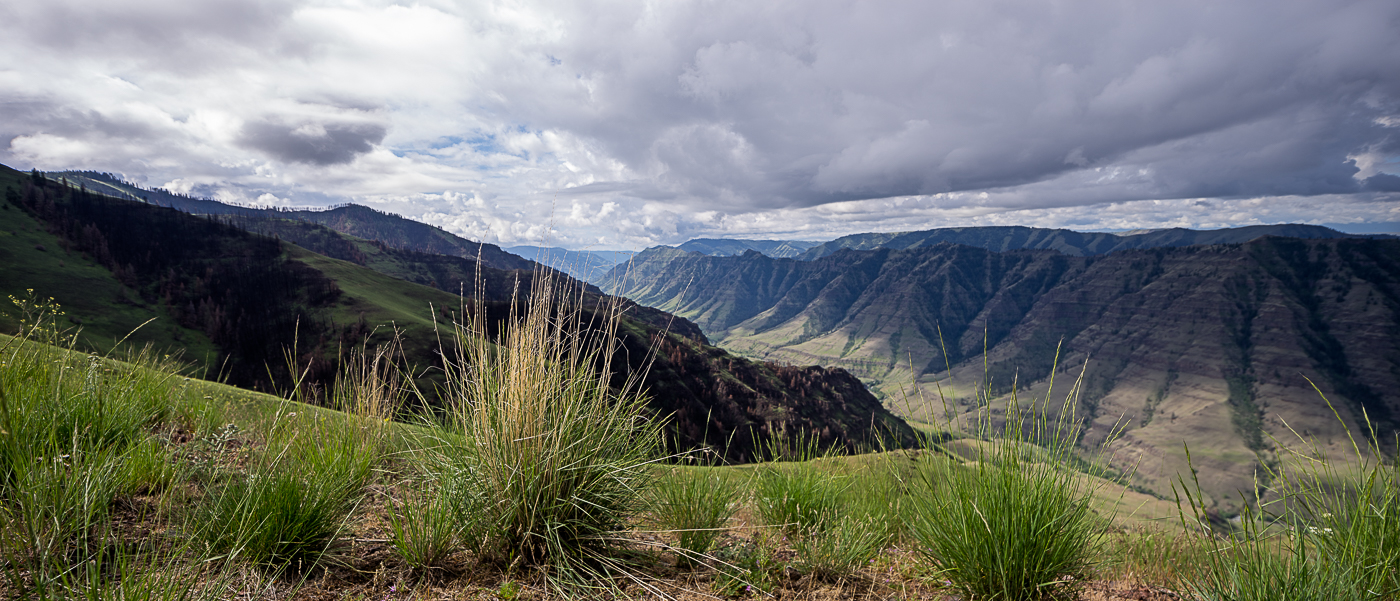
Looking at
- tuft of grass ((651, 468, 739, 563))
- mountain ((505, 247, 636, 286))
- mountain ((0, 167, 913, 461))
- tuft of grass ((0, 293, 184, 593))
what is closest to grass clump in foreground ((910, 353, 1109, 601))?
tuft of grass ((651, 468, 739, 563))

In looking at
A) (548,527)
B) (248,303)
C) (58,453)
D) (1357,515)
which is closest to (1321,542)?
(1357,515)

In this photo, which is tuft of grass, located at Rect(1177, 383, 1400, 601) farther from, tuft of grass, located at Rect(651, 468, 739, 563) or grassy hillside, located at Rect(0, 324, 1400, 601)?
tuft of grass, located at Rect(651, 468, 739, 563)

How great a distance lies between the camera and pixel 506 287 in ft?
623

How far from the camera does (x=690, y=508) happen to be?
177 inches

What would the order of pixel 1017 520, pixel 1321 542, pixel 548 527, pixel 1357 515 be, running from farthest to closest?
pixel 548 527
pixel 1017 520
pixel 1357 515
pixel 1321 542

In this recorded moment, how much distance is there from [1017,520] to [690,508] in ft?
7.62

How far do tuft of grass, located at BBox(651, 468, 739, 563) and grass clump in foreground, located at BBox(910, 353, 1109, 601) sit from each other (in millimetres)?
1583

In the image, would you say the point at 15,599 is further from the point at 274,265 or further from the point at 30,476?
the point at 274,265

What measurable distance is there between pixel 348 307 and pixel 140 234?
58.4 metres

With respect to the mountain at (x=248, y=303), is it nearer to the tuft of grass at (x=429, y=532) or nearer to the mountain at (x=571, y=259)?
the mountain at (x=571, y=259)

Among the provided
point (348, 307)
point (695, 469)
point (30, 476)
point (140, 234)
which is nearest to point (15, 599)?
point (30, 476)

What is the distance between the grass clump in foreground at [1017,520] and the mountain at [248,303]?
5910 centimetres

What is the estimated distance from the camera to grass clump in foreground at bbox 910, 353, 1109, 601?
336cm

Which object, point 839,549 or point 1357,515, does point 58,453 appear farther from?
point 1357,515
